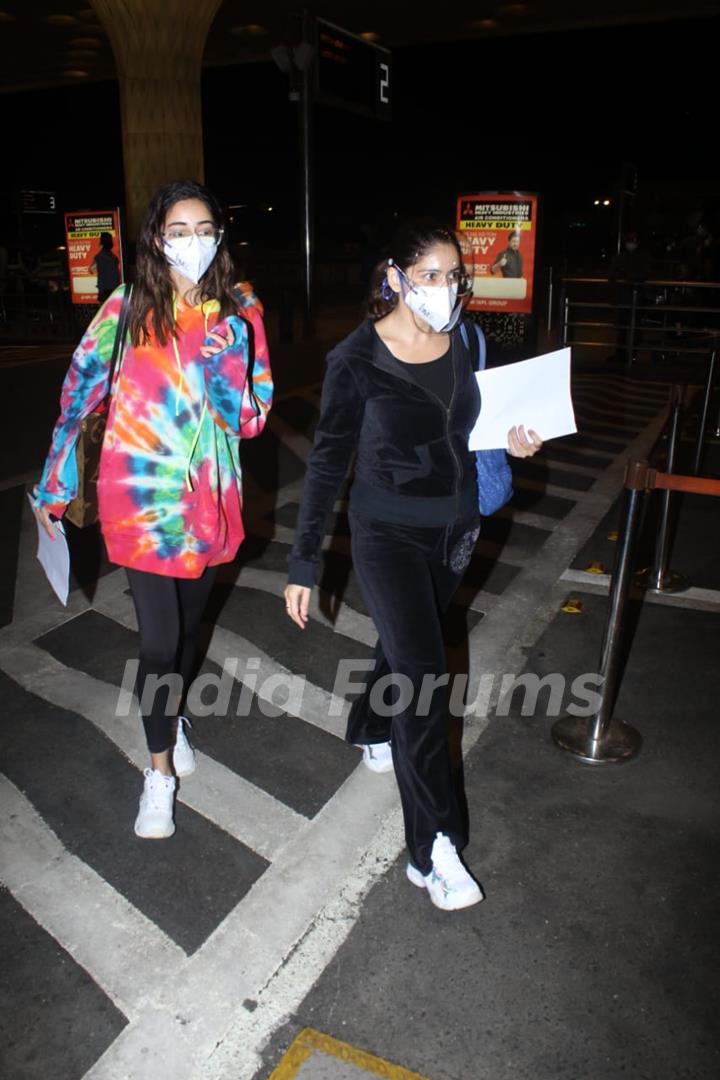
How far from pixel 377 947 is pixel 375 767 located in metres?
1.01

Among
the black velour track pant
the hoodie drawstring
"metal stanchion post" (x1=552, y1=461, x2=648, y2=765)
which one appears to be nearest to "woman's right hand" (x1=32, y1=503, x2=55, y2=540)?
the hoodie drawstring

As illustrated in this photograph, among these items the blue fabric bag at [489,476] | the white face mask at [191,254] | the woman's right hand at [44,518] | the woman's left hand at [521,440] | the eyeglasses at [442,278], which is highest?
the white face mask at [191,254]

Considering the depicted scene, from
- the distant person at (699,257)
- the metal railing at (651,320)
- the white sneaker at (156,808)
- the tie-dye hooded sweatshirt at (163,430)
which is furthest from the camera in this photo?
the distant person at (699,257)

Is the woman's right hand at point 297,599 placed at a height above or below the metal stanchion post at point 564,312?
below

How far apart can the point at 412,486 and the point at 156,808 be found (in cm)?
160

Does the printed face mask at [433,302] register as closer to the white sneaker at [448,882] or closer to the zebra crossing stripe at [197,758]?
the white sneaker at [448,882]

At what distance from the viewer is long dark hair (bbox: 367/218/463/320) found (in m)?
2.93

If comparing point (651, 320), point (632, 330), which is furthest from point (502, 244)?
point (651, 320)

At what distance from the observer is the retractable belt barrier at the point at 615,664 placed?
3.81 m

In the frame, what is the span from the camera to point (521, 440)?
308cm

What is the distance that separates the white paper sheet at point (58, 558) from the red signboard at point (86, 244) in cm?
1469

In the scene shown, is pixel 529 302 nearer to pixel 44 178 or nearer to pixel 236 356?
pixel 236 356

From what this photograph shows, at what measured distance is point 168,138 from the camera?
16.3 m

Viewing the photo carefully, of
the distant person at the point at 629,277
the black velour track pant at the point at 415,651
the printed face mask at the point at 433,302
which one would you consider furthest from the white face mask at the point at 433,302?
the distant person at the point at 629,277
